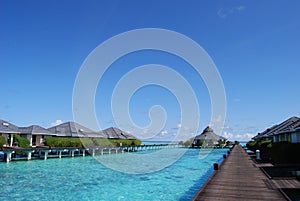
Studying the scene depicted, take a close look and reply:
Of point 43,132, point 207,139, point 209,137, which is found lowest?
point 207,139

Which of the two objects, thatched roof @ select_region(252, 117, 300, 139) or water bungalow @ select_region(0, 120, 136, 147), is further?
water bungalow @ select_region(0, 120, 136, 147)

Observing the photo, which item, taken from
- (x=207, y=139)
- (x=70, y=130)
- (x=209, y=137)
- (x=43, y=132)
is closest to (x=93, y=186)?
(x=43, y=132)

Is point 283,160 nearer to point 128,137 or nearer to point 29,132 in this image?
point 29,132

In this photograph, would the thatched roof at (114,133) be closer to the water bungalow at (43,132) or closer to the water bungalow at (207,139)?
the water bungalow at (43,132)

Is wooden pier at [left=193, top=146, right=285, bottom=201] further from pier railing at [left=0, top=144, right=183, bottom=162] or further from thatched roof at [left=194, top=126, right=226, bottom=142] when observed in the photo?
thatched roof at [left=194, top=126, right=226, bottom=142]

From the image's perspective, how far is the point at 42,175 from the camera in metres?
16.4

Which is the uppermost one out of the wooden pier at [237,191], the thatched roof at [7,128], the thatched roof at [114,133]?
the thatched roof at [7,128]

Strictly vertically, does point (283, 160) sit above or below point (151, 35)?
below

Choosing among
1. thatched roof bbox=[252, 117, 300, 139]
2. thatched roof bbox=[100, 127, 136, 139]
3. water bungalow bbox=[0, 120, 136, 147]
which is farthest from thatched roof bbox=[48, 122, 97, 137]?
thatched roof bbox=[252, 117, 300, 139]

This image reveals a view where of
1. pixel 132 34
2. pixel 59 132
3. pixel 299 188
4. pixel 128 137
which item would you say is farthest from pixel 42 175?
pixel 128 137

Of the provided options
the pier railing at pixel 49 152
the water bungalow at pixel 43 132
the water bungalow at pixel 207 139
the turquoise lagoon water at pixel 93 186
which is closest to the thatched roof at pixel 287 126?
the turquoise lagoon water at pixel 93 186

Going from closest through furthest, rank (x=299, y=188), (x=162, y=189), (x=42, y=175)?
(x=299, y=188) → (x=162, y=189) → (x=42, y=175)

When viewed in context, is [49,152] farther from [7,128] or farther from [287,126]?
[287,126]

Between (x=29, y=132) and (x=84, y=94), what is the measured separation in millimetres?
12205
